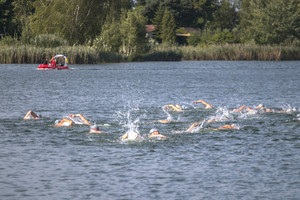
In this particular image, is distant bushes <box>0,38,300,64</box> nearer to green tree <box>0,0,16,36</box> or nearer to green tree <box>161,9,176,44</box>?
green tree <box>0,0,16,36</box>

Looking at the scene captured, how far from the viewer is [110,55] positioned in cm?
7962

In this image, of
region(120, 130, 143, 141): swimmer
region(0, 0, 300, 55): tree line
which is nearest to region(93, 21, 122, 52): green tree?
region(0, 0, 300, 55): tree line

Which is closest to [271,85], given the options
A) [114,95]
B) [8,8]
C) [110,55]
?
[114,95]

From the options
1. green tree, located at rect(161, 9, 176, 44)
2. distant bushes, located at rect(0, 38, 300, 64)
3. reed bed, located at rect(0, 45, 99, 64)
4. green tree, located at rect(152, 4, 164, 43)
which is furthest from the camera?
green tree, located at rect(152, 4, 164, 43)

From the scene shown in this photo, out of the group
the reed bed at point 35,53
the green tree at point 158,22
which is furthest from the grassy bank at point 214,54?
the green tree at point 158,22

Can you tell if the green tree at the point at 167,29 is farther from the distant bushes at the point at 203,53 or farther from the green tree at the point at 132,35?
the green tree at the point at 132,35

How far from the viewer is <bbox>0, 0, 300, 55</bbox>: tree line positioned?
80438mm

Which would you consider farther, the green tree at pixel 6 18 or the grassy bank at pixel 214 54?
the grassy bank at pixel 214 54

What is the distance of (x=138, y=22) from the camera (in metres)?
89.9

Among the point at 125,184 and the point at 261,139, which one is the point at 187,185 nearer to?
the point at 125,184

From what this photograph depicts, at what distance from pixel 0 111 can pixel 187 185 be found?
1471 centimetres

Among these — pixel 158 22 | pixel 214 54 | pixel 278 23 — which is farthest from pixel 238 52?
pixel 158 22

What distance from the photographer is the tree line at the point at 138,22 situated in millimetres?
80438

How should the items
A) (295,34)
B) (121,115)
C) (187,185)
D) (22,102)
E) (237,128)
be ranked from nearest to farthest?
(187,185) < (237,128) < (121,115) < (22,102) < (295,34)
